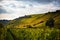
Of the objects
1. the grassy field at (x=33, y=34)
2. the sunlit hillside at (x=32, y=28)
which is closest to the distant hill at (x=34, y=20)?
the sunlit hillside at (x=32, y=28)

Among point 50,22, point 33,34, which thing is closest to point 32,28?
point 33,34

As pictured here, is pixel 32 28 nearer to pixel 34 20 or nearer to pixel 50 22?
pixel 34 20

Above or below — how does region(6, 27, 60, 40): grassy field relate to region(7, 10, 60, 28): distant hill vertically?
below

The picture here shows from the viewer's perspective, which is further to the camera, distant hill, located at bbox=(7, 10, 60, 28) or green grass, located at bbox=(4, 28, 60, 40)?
distant hill, located at bbox=(7, 10, 60, 28)

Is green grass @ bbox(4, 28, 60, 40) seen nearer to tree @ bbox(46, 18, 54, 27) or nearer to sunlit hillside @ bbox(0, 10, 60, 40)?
sunlit hillside @ bbox(0, 10, 60, 40)

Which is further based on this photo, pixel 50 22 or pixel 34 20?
pixel 34 20

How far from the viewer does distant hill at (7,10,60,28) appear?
6.12 meters

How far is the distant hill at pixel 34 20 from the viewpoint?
6120 mm

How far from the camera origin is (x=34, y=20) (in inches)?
248

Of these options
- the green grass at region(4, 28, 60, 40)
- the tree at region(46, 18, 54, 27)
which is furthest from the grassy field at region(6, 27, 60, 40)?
the tree at region(46, 18, 54, 27)

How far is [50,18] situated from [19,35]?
100 cm

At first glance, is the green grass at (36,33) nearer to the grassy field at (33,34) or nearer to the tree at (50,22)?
the grassy field at (33,34)

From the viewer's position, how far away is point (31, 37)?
6254mm

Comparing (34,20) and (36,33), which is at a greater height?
(34,20)
